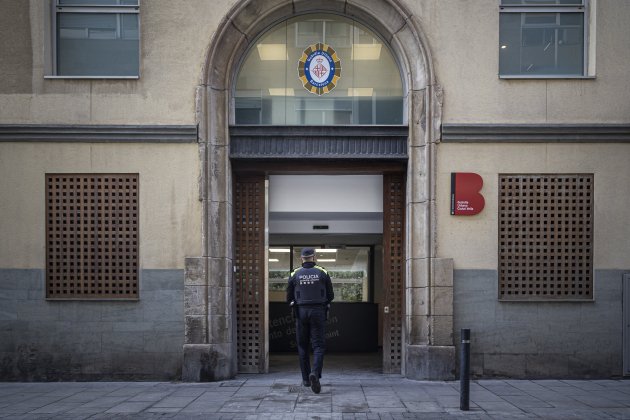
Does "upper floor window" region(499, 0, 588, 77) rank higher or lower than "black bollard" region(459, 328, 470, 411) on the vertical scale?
higher

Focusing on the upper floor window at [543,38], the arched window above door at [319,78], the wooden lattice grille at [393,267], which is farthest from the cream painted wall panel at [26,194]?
the upper floor window at [543,38]

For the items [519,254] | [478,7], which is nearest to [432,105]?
[478,7]

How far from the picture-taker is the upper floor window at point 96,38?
34.4ft

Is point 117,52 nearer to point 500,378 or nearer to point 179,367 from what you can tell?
point 179,367

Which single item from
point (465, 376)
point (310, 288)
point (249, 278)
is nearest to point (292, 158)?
point (249, 278)

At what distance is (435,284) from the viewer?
392 inches

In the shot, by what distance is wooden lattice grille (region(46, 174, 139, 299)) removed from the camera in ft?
33.2

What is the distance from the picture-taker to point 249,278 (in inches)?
423

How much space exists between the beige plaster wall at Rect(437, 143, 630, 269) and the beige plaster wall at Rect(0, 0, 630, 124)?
0.51 meters

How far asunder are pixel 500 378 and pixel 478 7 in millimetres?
5976

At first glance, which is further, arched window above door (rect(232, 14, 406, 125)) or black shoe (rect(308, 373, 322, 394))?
arched window above door (rect(232, 14, 406, 125))

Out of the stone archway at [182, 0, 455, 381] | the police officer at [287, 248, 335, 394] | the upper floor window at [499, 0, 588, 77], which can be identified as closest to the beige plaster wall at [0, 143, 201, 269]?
the stone archway at [182, 0, 455, 381]

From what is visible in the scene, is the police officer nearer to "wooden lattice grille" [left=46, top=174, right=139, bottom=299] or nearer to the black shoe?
the black shoe

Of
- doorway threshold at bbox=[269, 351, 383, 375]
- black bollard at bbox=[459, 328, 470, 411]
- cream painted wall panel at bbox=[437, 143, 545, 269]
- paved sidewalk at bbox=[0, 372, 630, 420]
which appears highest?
cream painted wall panel at bbox=[437, 143, 545, 269]
